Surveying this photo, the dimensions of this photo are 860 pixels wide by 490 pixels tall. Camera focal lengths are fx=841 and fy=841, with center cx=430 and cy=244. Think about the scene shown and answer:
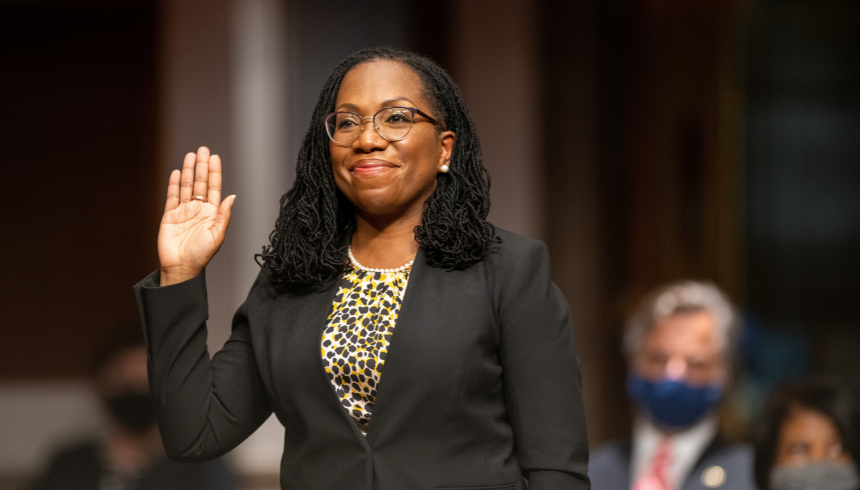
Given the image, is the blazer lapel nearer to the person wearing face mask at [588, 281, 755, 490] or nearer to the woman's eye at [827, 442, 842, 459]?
the person wearing face mask at [588, 281, 755, 490]

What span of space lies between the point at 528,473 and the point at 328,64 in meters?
2.54

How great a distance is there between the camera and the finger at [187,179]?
63.1 inches

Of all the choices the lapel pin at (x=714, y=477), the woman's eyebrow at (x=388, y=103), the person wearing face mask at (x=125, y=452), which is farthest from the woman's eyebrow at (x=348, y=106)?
the lapel pin at (x=714, y=477)

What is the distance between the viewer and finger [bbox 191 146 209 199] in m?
1.61

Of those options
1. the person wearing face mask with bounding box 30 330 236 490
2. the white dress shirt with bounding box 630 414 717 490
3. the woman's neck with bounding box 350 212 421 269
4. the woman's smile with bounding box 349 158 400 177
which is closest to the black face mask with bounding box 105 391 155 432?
the person wearing face mask with bounding box 30 330 236 490

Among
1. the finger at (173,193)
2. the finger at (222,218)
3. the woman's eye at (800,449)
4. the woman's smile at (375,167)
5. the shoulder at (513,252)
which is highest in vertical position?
the woman's smile at (375,167)

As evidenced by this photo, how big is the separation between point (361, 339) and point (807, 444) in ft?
8.25

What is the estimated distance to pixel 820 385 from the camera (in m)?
3.59

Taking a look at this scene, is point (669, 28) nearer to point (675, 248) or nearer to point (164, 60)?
point (675, 248)

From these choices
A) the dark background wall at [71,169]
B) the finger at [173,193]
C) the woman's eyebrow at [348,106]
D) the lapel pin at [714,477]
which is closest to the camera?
the woman's eyebrow at [348,106]

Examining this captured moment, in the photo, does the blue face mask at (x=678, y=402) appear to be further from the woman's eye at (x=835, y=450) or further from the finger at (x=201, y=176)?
the finger at (x=201, y=176)

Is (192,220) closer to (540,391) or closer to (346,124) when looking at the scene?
(346,124)

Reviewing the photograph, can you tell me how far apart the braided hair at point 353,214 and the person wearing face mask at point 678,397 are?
2.19 m

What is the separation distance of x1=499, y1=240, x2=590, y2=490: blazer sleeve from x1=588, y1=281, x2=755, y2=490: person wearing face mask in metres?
2.08
